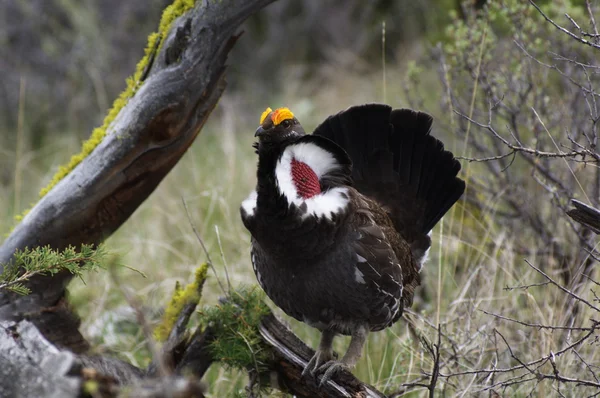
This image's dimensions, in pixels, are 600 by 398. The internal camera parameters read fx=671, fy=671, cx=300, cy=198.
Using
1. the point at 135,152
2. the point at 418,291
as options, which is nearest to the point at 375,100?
the point at 418,291

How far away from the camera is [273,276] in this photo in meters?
3.17

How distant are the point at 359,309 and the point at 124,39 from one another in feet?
22.8

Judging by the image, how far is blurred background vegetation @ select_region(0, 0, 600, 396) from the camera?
387 cm

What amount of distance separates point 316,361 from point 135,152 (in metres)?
1.37

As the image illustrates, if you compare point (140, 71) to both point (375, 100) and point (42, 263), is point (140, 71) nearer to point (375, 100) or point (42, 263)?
point (42, 263)

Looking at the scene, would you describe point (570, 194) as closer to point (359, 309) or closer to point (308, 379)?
point (359, 309)

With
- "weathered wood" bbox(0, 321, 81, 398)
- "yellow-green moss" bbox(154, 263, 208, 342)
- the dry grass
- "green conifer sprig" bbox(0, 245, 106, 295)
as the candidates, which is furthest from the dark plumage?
"weathered wood" bbox(0, 321, 81, 398)

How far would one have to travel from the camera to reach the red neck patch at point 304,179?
2.98 m

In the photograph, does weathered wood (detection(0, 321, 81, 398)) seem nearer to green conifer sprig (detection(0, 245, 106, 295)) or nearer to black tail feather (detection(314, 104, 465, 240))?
green conifer sprig (detection(0, 245, 106, 295))

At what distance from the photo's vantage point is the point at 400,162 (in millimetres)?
3775

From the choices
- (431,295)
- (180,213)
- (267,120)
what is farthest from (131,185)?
(180,213)

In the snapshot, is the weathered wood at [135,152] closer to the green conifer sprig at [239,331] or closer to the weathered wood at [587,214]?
the green conifer sprig at [239,331]

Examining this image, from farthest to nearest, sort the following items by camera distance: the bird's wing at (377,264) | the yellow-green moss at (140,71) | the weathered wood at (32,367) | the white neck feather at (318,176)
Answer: the yellow-green moss at (140,71)
the bird's wing at (377,264)
the white neck feather at (318,176)
the weathered wood at (32,367)

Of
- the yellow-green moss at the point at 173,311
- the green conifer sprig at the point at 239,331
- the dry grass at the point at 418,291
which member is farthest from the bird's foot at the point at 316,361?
the yellow-green moss at the point at 173,311
